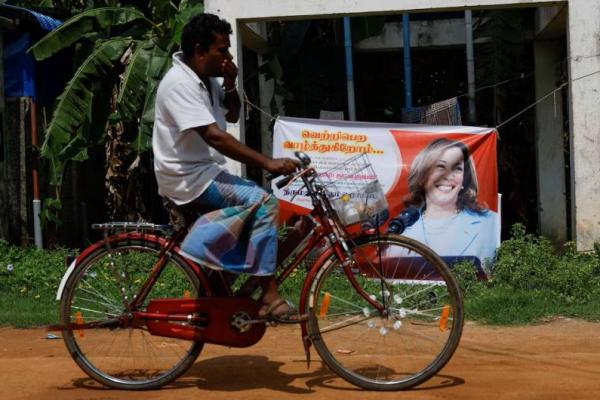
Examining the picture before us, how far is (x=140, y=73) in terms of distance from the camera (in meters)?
9.20

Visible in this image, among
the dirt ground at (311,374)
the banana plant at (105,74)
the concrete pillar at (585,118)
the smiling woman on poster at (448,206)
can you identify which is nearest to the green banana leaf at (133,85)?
the banana plant at (105,74)

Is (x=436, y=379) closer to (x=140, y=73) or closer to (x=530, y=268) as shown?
(x=530, y=268)

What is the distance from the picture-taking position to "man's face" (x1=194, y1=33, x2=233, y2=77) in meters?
4.57

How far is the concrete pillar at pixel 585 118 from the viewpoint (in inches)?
330

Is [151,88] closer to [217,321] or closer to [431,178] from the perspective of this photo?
[431,178]

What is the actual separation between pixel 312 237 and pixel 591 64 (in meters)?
4.89

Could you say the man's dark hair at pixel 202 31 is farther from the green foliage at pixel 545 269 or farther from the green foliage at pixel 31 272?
the green foliage at pixel 31 272

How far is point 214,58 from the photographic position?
457cm

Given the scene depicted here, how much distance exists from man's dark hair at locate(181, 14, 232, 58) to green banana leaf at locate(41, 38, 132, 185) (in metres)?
4.83

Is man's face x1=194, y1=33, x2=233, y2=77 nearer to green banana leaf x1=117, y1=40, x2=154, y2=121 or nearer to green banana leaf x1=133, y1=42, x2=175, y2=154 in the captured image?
green banana leaf x1=133, y1=42, x2=175, y2=154

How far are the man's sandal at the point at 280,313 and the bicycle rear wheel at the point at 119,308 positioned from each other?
1.11ft

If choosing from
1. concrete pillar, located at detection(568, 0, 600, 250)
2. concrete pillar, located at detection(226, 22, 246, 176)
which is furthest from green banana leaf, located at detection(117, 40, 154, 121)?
concrete pillar, located at detection(568, 0, 600, 250)

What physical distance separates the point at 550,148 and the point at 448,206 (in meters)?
2.84

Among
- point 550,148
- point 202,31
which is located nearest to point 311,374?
point 202,31
